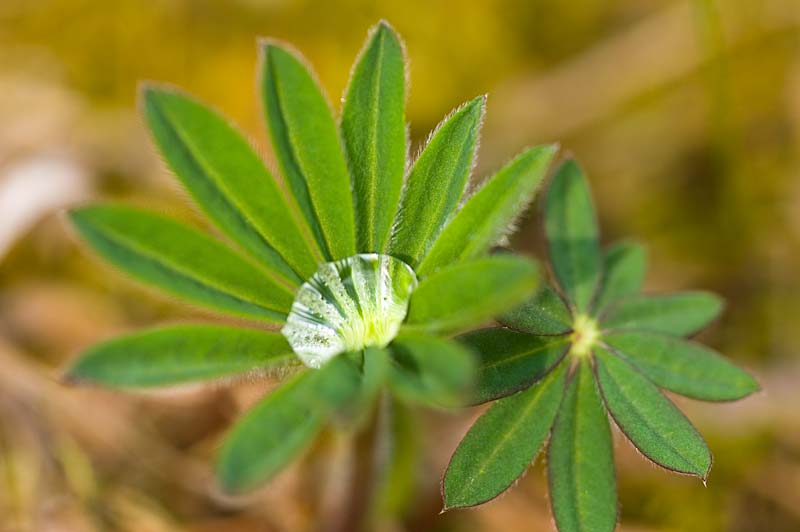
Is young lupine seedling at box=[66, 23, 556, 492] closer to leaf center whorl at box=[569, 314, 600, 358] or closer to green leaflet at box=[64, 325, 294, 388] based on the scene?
green leaflet at box=[64, 325, 294, 388]

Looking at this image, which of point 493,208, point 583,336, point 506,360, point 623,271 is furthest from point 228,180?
point 623,271

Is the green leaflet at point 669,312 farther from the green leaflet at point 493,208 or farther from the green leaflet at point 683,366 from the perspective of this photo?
the green leaflet at point 493,208

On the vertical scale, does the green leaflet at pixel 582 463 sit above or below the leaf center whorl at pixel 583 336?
below

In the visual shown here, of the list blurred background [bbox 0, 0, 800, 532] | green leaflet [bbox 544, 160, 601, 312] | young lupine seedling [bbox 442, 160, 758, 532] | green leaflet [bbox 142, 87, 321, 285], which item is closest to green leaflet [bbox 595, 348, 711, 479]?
young lupine seedling [bbox 442, 160, 758, 532]

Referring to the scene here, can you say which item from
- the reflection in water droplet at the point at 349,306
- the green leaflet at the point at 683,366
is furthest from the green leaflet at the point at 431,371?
the green leaflet at the point at 683,366

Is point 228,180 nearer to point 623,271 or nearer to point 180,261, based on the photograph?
point 180,261

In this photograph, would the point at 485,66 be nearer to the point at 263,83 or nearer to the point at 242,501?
the point at 242,501
